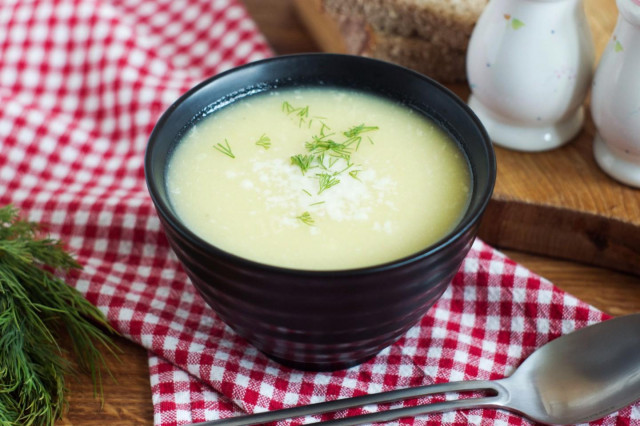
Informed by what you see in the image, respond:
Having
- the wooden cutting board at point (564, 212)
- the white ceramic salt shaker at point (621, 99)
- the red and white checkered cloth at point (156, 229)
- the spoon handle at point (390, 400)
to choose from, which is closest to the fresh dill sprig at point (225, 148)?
the red and white checkered cloth at point (156, 229)

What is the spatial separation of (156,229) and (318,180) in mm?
463

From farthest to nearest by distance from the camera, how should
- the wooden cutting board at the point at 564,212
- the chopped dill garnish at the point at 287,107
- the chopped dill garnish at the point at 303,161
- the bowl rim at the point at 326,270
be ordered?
the wooden cutting board at the point at 564,212
the chopped dill garnish at the point at 287,107
the chopped dill garnish at the point at 303,161
the bowl rim at the point at 326,270

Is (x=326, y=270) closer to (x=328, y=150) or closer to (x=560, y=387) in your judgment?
(x=328, y=150)

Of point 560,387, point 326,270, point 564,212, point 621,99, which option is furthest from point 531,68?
point 326,270

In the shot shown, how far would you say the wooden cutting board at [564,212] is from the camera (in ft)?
4.87

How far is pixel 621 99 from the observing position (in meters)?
1.47

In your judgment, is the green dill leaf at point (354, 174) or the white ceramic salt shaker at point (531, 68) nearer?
the green dill leaf at point (354, 174)

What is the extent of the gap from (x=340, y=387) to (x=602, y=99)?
761mm

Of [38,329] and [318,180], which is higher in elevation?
[318,180]

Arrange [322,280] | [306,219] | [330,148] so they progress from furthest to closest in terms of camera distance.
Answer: [330,148], [306,219], [322,280]

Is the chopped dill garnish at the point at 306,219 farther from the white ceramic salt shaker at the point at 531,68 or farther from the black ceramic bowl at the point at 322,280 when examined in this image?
the white ceramic salt shaker at the point at 531,68

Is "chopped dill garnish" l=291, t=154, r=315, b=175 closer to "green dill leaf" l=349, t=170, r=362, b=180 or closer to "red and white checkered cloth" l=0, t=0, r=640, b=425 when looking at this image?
"green dill leaf" l=349, t=170, r=362, b=180

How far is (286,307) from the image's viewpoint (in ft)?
3.40

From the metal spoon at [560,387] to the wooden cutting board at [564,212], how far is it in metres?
0.26
